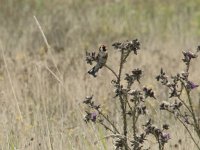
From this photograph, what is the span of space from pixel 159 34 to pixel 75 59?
8.52ft

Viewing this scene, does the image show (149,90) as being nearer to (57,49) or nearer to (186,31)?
(57,49)

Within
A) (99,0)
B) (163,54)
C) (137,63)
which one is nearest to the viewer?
(137,63)

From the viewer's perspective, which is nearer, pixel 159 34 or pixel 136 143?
pixel 136 143

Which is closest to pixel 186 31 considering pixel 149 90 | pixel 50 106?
pixel 50 106

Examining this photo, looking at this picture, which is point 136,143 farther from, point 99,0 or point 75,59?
point 99,0

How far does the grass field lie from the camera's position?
4027 millimetres

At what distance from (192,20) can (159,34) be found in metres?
0.96

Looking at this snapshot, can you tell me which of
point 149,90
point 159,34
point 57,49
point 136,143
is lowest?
point 136,143

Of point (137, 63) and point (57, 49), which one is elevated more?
point (57, 49)

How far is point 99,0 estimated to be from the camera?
12234 mm

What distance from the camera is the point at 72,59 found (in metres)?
7.68

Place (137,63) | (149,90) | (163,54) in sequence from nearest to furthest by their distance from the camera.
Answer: (149,90) < (137,63) < (163,54)

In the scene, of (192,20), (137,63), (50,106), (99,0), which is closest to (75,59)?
(137,63)

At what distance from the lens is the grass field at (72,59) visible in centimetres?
403
